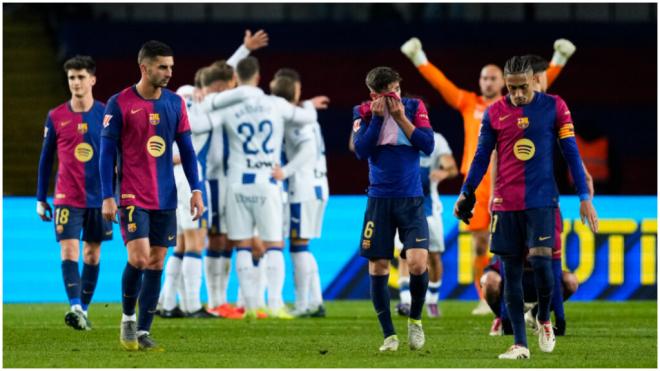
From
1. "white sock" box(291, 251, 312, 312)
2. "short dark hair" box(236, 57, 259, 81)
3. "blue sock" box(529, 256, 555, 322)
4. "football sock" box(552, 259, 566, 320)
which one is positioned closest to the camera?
"blue sock" box(529, 256, 555, 322)

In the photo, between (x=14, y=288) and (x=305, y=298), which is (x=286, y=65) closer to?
(x=14, y=288)

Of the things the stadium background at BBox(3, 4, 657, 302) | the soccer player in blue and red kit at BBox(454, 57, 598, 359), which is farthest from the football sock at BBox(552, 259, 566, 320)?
the stadium background at BBox(3, 4, 657, 302)

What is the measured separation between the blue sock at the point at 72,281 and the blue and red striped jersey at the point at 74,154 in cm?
46

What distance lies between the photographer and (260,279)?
1312 cm

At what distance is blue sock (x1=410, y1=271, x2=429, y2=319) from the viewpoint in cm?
912

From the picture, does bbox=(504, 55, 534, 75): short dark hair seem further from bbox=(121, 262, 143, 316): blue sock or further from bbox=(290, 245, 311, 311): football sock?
bbox=(290, 245, 311, 311): football sock

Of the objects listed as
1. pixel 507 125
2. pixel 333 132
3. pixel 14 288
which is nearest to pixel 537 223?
pixel 507 125

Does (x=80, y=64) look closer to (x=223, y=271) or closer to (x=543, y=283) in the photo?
(x=223, y=271)

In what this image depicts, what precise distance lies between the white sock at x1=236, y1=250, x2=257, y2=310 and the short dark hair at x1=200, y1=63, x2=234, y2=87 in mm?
1388

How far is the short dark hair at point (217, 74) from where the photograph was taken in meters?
12.7

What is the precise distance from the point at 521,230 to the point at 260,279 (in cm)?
458

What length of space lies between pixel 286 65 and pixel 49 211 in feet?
29.0

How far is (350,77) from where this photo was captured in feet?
66.7

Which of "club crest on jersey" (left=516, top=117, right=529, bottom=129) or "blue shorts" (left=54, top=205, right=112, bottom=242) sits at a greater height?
"club crest on jersey" (left=516, top=117, right=529, bottom=129)
